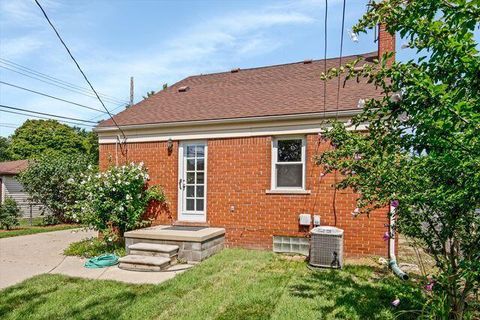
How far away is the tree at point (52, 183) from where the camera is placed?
611 inches

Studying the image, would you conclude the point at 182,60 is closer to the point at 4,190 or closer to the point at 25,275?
the point at 25,275

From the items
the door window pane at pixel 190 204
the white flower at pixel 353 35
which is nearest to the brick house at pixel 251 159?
the door window pane at pixel 190 204

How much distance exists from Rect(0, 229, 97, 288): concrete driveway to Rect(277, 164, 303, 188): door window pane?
17.8 ft

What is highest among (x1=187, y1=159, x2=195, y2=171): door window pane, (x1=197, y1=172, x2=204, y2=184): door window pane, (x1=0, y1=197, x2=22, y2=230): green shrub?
(x1=187, y1=159, x2=195, y2=171): door window pane

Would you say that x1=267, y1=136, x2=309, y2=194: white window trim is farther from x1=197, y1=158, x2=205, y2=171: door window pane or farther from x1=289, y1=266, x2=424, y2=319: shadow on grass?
x1=289, y1=266, x2=424, y2=319: shadow on grass

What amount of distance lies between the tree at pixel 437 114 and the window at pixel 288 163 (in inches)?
177

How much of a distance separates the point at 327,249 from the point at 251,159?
116 inches

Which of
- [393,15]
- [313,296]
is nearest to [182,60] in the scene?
[313,296]

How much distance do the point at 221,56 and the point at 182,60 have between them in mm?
2658

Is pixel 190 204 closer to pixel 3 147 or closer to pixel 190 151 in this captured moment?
pixel 190 151

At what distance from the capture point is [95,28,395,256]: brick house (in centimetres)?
760

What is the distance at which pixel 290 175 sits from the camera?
8109 millimetres

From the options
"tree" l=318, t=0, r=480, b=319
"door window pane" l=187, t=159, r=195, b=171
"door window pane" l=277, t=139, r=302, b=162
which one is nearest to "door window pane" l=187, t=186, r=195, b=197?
"door window pane" l=187, t=159, r=195, b=171

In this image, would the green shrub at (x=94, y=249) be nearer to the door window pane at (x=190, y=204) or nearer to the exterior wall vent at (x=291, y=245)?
the door window pane at (x=190, y=204)
